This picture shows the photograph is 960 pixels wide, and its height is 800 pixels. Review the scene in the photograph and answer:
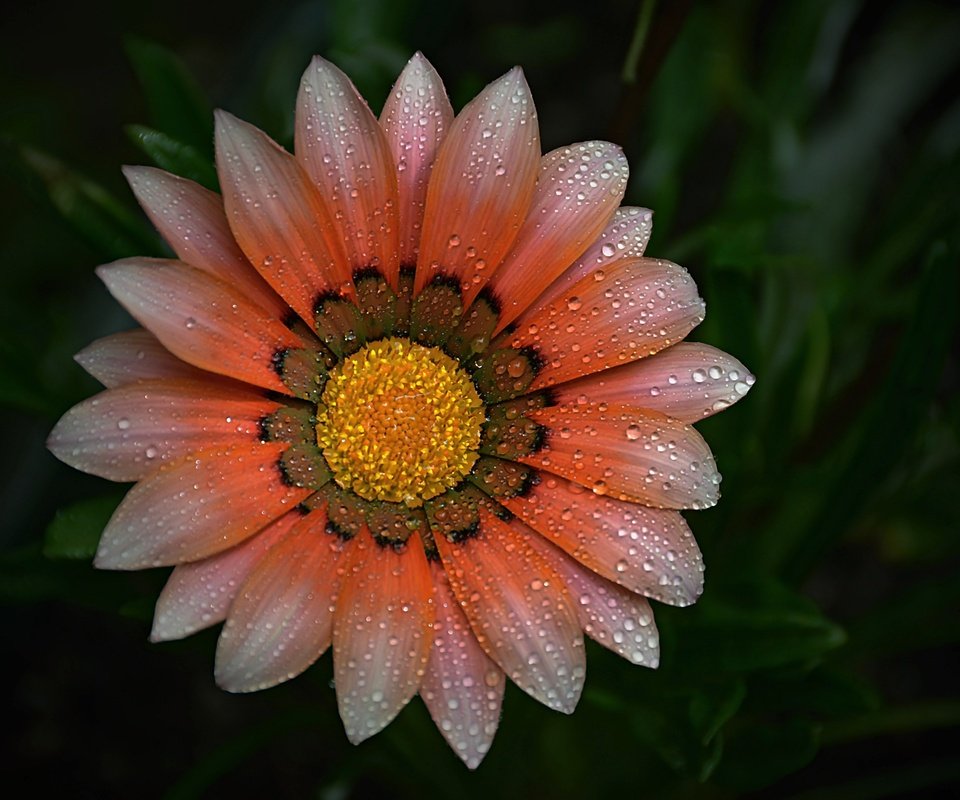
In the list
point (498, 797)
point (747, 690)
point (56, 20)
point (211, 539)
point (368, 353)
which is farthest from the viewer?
point (56, 20)

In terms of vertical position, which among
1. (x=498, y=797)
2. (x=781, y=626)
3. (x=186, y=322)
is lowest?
(x=498, y=797)

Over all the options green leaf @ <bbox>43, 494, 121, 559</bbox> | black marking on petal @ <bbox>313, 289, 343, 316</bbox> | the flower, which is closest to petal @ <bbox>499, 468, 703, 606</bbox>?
the flower

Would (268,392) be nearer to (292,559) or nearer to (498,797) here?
(292,559)

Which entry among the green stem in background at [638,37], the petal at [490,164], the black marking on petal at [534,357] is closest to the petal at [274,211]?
the petal at [490,164]

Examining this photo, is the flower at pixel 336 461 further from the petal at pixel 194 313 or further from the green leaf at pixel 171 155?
the green leaf at pixel 171 155

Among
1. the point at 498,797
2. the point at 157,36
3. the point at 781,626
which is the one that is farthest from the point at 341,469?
the point at 157,36

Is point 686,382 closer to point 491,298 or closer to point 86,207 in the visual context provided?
point 491,298

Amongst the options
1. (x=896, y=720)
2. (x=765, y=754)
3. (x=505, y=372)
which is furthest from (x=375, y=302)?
(x=896, y=720)
